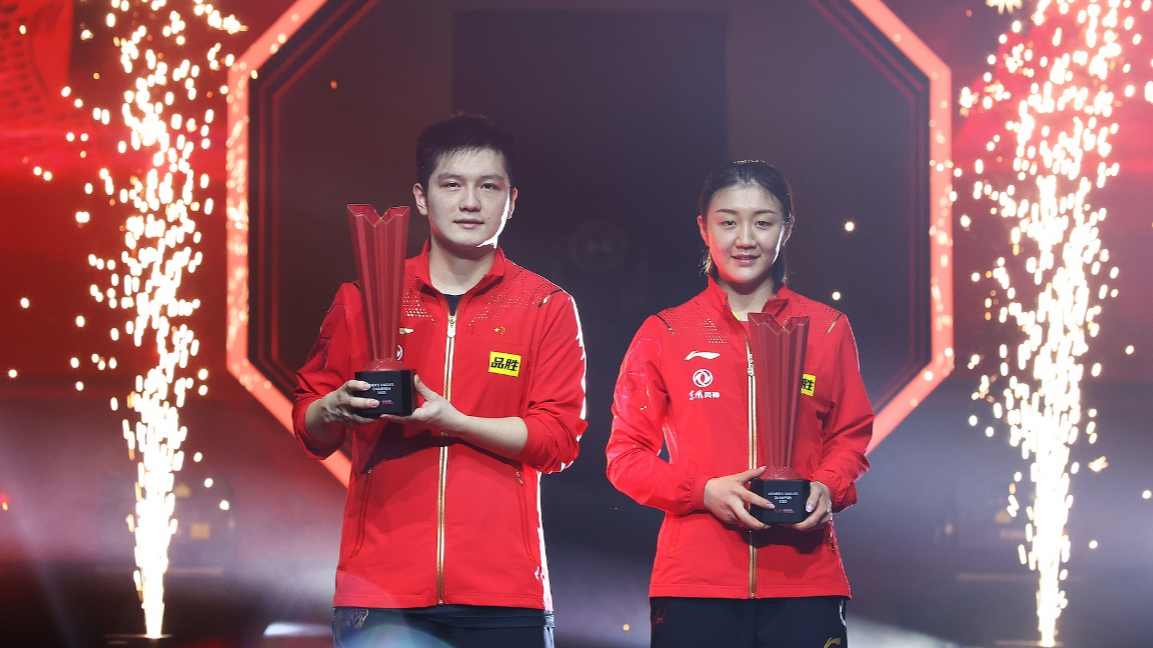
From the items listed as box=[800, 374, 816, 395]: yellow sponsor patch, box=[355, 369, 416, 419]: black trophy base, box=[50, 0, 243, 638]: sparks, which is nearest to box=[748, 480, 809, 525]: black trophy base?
box=[800, 374, 816, 395]: yellow sponsor patch

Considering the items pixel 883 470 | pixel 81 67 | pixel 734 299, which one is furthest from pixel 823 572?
pixel 81 67

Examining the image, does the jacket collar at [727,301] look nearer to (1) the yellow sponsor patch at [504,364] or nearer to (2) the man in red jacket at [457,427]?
(2) the man in red jacket at [457,427]

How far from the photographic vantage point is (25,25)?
320cm

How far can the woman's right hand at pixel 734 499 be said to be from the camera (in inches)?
77.9

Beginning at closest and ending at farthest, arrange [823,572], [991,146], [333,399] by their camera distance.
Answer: [333,399]
[823,572]
[991,146]

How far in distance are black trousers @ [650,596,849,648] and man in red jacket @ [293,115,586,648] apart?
0.83 ft

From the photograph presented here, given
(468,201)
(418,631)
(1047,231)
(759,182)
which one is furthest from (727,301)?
(1047,231)

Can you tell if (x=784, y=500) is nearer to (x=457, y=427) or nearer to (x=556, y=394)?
(x=556, y=394)

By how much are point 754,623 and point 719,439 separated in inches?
13.5

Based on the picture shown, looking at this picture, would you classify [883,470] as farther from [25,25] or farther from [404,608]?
[25,25]

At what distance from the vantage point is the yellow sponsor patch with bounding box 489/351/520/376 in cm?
204

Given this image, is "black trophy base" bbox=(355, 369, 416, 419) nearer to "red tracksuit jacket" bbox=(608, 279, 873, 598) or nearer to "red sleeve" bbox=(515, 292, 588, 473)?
"red sleeve" bbox=(515, 292, 588, 473)

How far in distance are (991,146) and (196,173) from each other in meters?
2.21

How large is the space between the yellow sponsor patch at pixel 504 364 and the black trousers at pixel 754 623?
518 millimetres
